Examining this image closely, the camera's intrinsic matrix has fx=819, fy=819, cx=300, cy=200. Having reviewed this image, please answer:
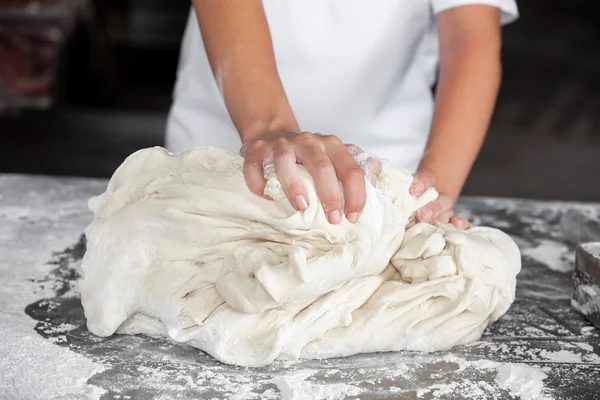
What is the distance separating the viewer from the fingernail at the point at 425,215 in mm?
1488

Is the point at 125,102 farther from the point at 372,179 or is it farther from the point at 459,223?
the point at 372,179

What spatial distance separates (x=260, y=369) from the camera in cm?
125

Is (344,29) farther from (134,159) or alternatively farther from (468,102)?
(134,159)

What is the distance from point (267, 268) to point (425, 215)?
0.39 meters

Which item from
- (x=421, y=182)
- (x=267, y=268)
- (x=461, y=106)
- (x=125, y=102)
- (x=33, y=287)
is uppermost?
(x=461, y=106)

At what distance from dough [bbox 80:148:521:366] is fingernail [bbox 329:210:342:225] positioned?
0.6 inches

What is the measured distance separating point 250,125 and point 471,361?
0.56 metres

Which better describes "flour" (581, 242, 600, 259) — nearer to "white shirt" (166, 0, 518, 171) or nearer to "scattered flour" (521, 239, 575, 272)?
"scattered flour" (521, 239, 575, 272)

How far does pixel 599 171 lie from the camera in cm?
491

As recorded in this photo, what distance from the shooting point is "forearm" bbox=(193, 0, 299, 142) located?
4.90 ft

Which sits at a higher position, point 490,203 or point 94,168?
point 490,203

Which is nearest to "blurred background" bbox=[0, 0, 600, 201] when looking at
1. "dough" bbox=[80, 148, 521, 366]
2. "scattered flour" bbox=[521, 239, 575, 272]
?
"scattered flour" bbox=[521, 239, 575, 272]

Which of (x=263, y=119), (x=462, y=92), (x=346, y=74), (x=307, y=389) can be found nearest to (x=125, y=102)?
(x=346, y=74)

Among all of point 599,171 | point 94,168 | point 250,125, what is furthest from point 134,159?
point 599,171
